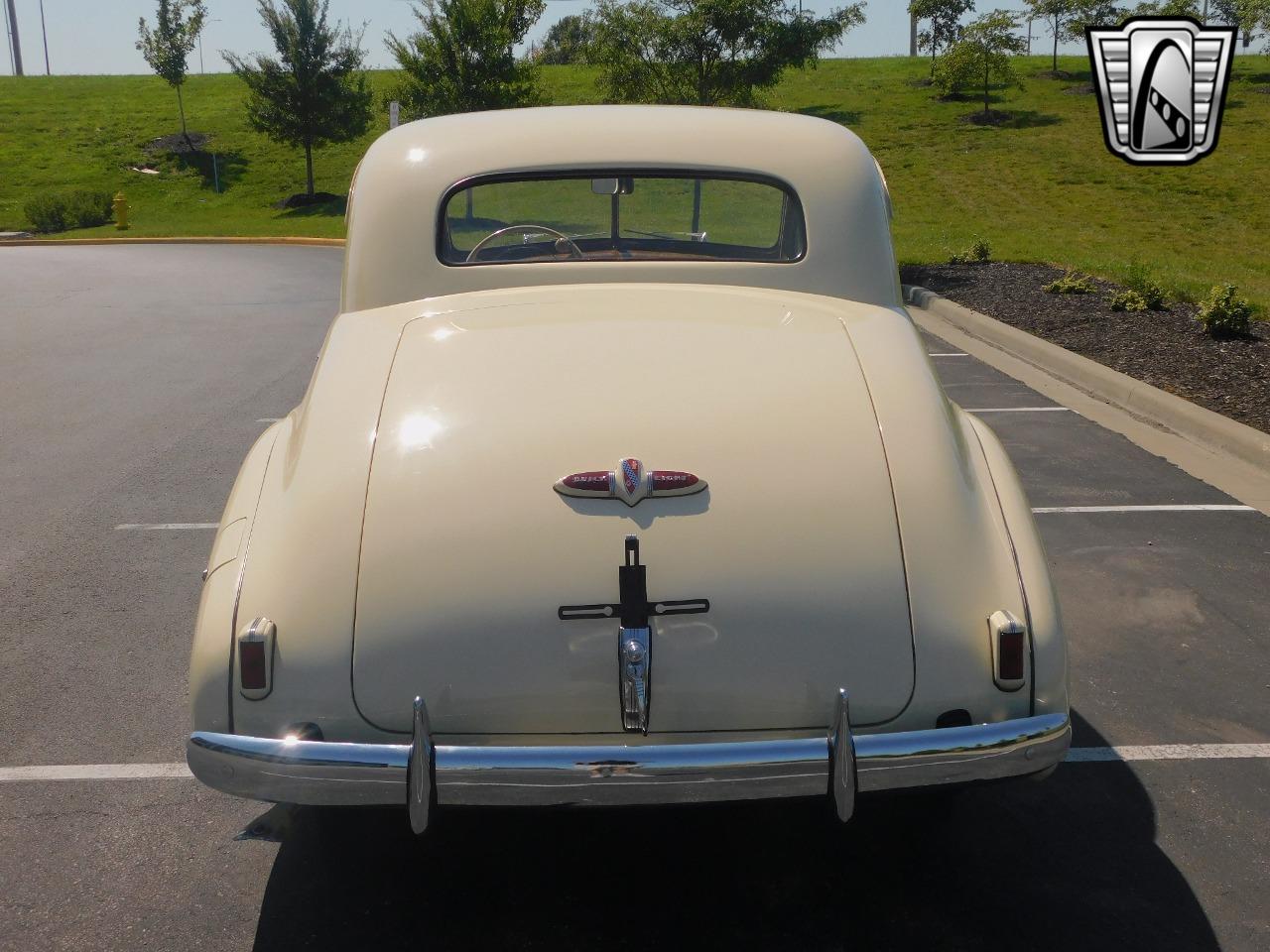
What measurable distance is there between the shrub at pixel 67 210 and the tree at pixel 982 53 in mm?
27587

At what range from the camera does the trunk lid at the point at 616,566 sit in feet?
8.89

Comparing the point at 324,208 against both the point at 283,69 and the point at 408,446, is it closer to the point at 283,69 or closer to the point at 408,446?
the point at 283,69

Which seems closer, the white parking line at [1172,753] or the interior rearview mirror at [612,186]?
the white parking line at [1172,753]

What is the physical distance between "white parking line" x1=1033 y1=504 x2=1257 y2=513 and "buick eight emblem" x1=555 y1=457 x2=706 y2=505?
4162 millimetres

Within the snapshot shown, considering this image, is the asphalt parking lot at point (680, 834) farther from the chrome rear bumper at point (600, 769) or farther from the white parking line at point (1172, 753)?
the chrome rear bumper at point (600, 769)

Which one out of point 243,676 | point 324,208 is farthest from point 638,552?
point 324,208

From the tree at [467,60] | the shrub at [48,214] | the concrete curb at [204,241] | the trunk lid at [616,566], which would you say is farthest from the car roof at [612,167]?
the shrub at [48,214]

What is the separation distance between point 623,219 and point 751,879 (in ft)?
7.32

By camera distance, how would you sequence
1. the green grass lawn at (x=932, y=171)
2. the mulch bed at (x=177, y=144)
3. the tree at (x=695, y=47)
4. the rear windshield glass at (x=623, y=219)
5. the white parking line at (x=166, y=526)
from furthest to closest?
1. the mulch bed at (x=177, y=144)
2. the green grass lawn at (x=932, y=171)
3. the tree at (x=695, y=47)
4. the white parking line at (x=166, y=526)
5. the rear windshield glass at (x=623, y=219)

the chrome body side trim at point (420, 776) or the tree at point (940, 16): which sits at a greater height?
the tree at point (940, 16)

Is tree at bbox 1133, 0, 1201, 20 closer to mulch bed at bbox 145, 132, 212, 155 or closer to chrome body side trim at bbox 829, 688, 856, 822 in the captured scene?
mulch bed at bbox 145, 132, 212, 155

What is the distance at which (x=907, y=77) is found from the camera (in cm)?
5481

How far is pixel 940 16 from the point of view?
54.2m

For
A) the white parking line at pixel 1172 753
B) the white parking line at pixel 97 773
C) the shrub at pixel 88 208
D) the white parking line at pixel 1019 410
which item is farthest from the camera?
the shrub at pixel 88 208
